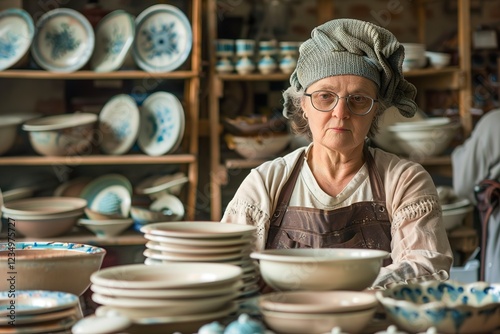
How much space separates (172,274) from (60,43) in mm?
2896

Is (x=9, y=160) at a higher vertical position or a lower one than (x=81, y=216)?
higher

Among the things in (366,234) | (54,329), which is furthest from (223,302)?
(366,234)

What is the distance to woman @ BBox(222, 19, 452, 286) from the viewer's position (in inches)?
85.7

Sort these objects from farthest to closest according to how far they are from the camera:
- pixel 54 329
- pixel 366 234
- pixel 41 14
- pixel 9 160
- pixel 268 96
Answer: pixel 268 96
pixel 41 14
pixel 9 160
pixel 366 234
pixel 54 329

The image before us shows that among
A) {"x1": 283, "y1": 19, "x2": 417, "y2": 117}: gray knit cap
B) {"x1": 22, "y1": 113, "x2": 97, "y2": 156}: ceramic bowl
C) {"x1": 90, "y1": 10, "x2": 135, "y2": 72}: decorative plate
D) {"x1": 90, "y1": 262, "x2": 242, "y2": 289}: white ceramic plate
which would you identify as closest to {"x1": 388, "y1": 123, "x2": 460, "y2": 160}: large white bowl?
{"x1": 90, "y1": 10, "x2": 135, "y2": 72}: decorative plate

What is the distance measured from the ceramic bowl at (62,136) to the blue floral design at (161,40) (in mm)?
468

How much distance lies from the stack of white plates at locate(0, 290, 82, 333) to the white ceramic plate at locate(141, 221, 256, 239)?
9.2 inches

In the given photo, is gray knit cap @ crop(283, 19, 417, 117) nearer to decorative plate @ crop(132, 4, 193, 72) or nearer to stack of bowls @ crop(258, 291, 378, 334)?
stack of bowls @ crop(258, 291, 378, 334)

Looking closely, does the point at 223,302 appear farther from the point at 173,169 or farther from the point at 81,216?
the point at 173,169

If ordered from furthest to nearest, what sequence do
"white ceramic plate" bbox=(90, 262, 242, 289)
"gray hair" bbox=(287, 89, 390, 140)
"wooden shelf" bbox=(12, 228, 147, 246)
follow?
1. "wooden shelf" bbox=(12, 228, 147, 246)
2. "gray hair" bbox=(287, 89, 390, 140)
3. "white ceramic plate" bbox=(90, 262, 242, 289)

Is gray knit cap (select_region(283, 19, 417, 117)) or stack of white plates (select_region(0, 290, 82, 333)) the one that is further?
gray knit cap (select_region(283, 19, 417, 117))

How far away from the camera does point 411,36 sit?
475 cm

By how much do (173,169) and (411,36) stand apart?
1656 millimetres

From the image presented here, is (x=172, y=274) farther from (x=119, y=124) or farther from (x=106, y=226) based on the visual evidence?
(x=119, y=124)
